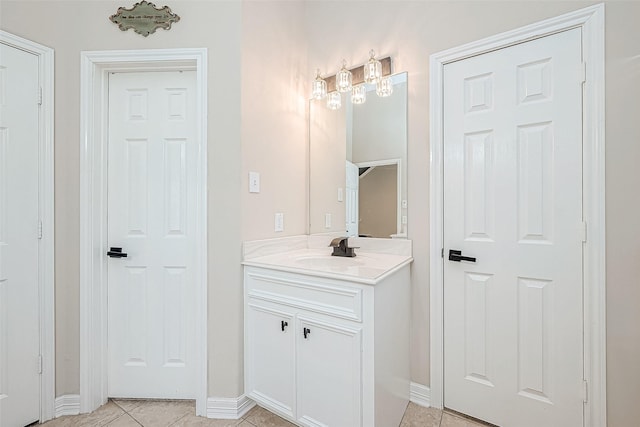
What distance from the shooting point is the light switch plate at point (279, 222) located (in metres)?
2.08

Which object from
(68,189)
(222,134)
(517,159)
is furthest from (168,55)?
(517,159)

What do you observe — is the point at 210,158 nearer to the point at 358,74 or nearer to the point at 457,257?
the point at 358,74

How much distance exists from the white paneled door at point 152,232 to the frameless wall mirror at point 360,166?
2.95ft

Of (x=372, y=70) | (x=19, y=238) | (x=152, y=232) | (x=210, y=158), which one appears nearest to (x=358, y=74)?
(x=372, y=70)

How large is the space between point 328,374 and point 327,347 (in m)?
0.13

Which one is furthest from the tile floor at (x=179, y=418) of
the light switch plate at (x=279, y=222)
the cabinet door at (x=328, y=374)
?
the light switch plate at (x=279, y=222)

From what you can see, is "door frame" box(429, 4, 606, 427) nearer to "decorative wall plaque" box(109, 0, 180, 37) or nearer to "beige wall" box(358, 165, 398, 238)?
"beige wall" box(358, 165, 398, 238)

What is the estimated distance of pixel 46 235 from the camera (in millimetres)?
1749

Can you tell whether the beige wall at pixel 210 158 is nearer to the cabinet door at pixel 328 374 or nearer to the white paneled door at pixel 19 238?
the white paneled door at pixel 19 238

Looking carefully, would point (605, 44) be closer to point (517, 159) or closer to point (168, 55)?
point (517, 159)

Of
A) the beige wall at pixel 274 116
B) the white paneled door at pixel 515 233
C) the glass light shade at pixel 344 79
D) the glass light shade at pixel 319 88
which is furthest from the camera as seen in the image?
the glass light shade at pixel 319 88

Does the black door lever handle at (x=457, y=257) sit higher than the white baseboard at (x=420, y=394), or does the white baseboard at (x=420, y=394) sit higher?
the black door lever handle at (x=457, y=257)

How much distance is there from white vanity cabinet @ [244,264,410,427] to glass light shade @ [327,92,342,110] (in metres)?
1.25

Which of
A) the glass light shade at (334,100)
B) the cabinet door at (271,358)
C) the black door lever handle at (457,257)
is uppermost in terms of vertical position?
the glass light shade at (334,100)
